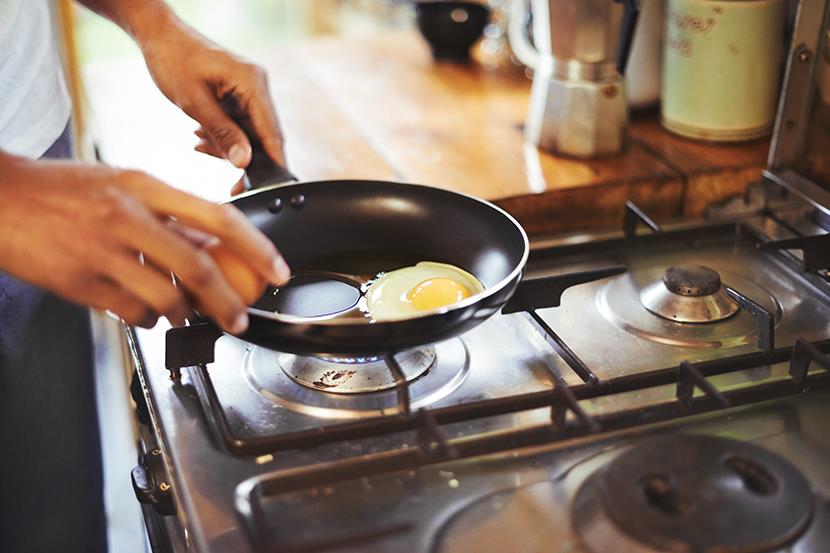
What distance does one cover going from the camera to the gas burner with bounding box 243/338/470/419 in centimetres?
80

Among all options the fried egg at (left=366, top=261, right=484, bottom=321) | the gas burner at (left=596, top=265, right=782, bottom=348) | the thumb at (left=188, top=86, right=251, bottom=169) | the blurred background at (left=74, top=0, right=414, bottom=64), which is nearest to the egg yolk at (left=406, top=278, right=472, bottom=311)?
the fried egg at (left=366, top=261, right=484, bottom=321)

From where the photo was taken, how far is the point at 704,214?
1171 mm

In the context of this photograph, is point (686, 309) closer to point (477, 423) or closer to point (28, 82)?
point (477, 423)

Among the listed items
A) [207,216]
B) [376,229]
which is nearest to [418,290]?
[376,229]

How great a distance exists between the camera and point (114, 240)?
0.64 m

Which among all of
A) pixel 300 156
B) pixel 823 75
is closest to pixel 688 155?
pixel 823 75

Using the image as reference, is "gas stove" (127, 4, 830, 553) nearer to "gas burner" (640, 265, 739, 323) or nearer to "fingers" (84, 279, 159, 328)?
"gas burner" (640, 265, 739, 323)

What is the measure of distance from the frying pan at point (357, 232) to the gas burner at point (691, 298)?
163 mm

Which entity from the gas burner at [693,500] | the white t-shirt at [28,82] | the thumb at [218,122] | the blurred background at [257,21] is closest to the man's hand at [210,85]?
the thumb at [218,122]

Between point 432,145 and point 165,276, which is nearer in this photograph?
point 165,276

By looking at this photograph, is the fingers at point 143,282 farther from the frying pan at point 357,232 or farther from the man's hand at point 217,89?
the man's hand at point 217,89

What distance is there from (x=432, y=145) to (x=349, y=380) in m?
0.52

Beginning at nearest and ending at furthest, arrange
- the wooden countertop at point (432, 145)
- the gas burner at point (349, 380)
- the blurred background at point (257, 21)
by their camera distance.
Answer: the gas burner at point (349, 380) < the wooden countertop at point (432, 145) < the blurred background at point (257, 21)

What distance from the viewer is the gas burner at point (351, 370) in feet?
2.68
